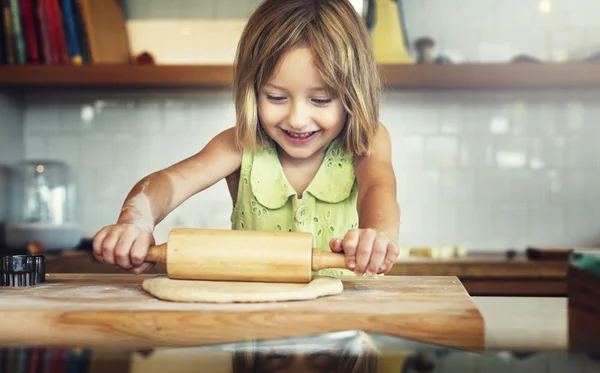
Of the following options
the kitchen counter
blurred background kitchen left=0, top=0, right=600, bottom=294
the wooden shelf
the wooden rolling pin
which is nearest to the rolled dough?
the wooden rolling pin

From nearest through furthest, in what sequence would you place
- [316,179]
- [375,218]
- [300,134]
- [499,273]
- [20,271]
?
[20,271] → [375,218] → [300,134] → [316,179] → [499,273]

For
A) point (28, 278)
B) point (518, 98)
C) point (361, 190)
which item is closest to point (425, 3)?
point (518, 98)

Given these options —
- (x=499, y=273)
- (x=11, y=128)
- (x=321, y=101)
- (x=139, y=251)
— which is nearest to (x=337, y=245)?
(x=139, y=251)

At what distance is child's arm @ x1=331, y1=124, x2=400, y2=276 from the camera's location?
0.86m

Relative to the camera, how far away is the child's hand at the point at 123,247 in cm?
93

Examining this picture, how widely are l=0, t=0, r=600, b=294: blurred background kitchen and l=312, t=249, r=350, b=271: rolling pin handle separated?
1.64 m

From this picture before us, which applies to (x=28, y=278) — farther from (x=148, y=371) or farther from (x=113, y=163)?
(x=113, y=163)

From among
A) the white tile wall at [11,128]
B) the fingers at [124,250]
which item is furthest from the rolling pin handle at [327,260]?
the white tile wall at [11,128]

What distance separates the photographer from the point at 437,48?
2553mm

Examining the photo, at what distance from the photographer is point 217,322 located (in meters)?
0.74

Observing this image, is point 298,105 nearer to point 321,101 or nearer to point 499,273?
point 321,101

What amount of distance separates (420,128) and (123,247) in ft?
5.92

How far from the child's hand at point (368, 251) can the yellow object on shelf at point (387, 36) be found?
1.60m

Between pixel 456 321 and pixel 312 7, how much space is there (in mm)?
745
